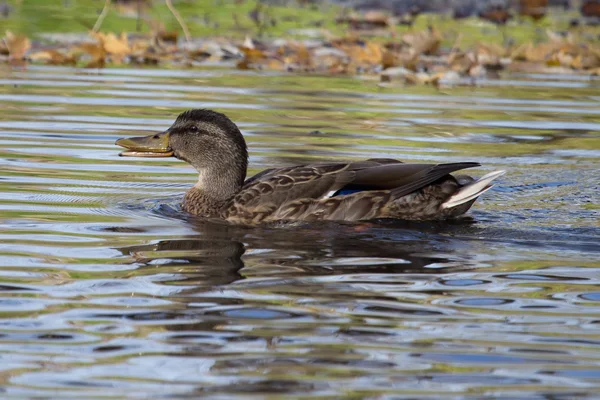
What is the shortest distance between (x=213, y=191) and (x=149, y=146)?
658 millimetres

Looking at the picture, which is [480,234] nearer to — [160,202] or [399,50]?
[160,202]

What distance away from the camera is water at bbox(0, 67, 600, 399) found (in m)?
5.12

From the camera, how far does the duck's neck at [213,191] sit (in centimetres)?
915


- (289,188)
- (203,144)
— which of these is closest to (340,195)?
(289,188)

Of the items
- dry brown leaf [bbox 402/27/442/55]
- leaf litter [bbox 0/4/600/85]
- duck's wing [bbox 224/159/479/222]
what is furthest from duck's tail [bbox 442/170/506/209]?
dry brown leaf [bbox 402/27/442/55]

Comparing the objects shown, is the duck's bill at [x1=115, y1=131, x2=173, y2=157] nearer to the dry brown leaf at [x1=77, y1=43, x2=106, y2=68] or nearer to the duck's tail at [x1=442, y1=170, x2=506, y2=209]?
the duck's tail at [x1=442, y1=170, x2=506, y2=209]

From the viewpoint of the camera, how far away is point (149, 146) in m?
9.51

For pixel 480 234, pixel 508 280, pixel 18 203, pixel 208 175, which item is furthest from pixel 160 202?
pixel 508 280

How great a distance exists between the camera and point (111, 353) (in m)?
5.34

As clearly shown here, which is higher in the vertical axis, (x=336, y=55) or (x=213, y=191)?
(x=336, y=55)

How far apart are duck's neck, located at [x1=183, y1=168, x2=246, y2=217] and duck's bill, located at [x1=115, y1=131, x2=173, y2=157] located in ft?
1.20

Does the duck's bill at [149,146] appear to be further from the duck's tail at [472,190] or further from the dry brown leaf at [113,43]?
the dry brown leaf at [113,43]

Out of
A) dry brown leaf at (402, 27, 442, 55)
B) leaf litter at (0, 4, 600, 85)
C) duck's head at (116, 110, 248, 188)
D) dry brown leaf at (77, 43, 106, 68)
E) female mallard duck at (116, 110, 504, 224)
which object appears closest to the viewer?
female mallard duck at (116, 110, 504, 224)

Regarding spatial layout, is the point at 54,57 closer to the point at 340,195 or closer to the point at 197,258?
the point at 340,195
